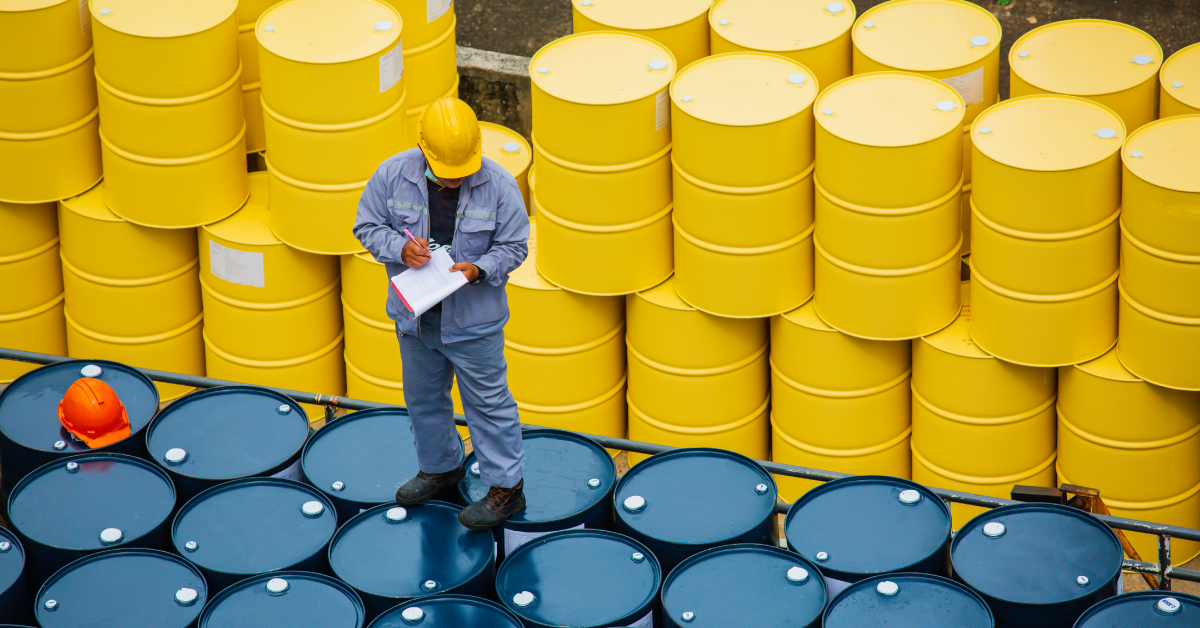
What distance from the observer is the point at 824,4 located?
17.1ft

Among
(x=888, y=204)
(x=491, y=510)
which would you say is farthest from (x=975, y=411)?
(x=491, y=510)

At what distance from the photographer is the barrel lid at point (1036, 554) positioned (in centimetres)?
352

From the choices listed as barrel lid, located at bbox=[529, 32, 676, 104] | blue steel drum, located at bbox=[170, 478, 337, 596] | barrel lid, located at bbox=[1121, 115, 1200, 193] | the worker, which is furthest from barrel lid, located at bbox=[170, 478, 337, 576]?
barrel lid, located at bbox=[1121, 115, 1200, 193]

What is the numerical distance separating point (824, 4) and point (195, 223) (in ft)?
8.50

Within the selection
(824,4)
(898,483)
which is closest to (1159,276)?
(898,483)

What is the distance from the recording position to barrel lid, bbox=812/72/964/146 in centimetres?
443

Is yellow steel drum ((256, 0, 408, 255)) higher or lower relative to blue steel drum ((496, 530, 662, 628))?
higher

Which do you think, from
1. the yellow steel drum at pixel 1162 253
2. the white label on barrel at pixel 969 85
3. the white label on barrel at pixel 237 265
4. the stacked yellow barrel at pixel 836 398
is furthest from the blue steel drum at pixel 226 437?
the yellow steel drum at pixel 1162 253

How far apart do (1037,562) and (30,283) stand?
4203 mm

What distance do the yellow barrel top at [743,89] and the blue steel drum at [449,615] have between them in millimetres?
1828

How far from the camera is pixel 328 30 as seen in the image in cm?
503

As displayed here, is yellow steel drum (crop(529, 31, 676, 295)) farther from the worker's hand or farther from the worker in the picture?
the worker's hand

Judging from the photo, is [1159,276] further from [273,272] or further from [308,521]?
[273,272]

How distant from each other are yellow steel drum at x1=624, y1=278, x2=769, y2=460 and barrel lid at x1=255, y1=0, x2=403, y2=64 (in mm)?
1353
